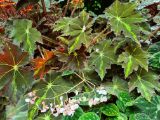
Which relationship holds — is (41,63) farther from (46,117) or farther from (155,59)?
(155,59)

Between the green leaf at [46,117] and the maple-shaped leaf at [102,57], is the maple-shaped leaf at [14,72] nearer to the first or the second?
the green leaf at [46,117]

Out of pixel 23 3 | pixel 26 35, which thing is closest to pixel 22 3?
pixel 23 3

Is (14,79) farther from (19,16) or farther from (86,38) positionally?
(19,16)

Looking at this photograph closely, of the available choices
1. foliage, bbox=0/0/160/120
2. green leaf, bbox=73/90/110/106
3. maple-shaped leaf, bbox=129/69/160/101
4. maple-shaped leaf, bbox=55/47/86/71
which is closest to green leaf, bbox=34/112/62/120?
foliage, bbox=0/0/160/120

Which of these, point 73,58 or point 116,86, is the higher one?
point 73,58

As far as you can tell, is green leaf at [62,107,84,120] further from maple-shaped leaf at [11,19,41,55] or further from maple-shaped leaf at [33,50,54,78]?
maple-shaped leaf at [11,19,41,55]

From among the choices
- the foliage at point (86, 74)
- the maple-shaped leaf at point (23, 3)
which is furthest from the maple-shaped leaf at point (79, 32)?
the maple-shaped leaf at point (23, 3)
